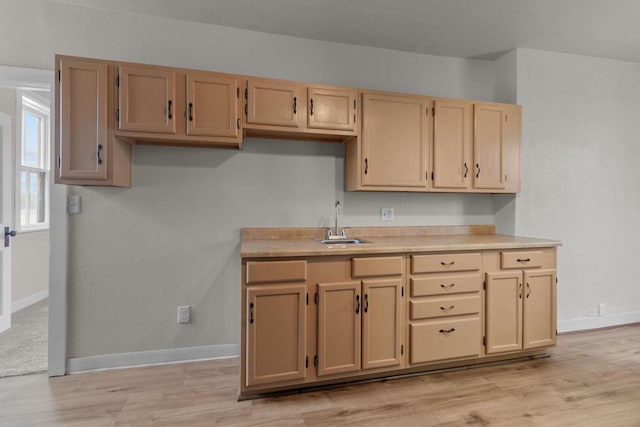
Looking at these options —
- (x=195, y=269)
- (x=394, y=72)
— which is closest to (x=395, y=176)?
(x=394, y=72)

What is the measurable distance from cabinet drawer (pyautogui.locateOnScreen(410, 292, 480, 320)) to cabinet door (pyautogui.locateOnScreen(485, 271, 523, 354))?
0.41 feet

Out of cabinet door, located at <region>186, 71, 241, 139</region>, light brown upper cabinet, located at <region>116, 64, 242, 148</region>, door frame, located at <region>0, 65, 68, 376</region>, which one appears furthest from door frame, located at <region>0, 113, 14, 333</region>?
cabinet door, located at <region>186, 71, 241, 139</region>

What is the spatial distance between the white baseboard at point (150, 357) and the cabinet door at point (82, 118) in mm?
1333

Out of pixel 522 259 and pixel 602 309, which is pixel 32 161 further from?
pixel 602 309

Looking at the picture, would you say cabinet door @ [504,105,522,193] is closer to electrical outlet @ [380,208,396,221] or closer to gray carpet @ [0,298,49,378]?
electrical outlet @ [380,208,396,221]

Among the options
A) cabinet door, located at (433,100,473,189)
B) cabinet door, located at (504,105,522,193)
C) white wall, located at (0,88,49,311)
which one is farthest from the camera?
white wall, located at (0,88,49,311)

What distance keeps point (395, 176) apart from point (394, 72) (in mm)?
1055

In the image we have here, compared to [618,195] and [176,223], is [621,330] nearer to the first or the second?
[618,195]

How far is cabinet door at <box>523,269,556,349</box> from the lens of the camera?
2520 millimetres

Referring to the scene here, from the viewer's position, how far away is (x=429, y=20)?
2541 mm

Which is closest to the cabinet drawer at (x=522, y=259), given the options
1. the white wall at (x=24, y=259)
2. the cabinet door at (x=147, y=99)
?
the cabinet door at (x=147, y=99)

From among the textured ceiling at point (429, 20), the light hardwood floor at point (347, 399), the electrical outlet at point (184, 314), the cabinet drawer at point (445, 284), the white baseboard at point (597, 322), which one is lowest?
the light hardwood floor at point (347, 399)

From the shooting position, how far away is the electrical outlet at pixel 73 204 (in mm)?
2368

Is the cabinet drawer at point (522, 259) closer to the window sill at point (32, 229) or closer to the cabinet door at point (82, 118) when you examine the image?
the cabinet door at point (82, 118)
